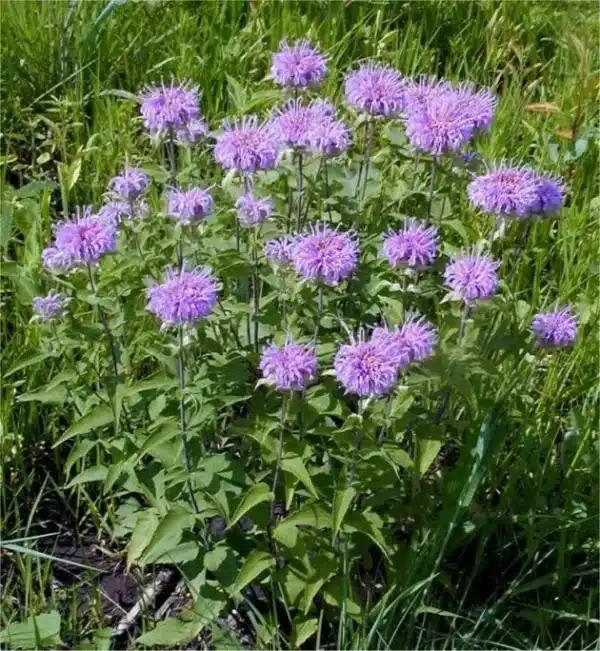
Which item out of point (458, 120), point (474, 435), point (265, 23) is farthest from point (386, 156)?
point (265, 23)

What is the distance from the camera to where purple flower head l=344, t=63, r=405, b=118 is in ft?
5.92

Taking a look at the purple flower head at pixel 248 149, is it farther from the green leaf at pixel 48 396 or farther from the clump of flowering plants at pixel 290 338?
the green leaf at pixel 48 396

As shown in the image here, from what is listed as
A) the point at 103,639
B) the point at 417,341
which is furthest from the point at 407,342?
the point at 103,639

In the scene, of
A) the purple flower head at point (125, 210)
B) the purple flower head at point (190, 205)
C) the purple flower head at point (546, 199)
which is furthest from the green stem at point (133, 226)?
the purple flower head at point (546, 199)

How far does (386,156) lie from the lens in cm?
187

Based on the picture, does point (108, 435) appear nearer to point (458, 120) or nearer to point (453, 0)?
point (458, 120)

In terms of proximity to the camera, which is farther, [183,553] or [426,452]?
[183,553]

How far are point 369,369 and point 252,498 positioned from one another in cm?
28

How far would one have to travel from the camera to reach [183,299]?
1.51 metres

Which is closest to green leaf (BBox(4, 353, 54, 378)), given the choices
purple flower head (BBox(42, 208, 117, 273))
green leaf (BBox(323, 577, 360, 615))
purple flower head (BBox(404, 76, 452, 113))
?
purple flower head (BBox(42, 208, 117, 273))

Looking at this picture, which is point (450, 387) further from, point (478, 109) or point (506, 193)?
point (478, 109)

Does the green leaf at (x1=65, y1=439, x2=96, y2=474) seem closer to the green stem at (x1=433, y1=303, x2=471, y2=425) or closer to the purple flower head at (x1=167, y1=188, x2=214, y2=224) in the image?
the purple flower head at (x1=167, y1=188, x2=214, y2=224)

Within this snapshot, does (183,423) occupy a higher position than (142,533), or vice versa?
(183,423)

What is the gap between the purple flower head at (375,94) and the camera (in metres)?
1.80
